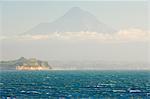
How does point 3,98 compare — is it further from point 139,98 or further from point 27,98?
point 139,98

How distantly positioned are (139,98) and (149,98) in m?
1.57

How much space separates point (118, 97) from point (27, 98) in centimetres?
1445

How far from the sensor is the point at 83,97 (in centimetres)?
8675

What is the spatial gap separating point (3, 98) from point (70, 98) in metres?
10.2

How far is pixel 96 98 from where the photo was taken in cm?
8506

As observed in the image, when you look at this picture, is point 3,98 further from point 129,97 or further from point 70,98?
point 129,97

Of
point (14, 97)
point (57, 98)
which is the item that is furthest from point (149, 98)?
point (14, 97)

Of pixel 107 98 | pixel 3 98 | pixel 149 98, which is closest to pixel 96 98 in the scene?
pixel 107 98

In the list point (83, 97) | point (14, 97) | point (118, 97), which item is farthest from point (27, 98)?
point (118, 97)

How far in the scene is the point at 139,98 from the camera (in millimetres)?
84688

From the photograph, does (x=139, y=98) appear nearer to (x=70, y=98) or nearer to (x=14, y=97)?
(x=70, y=98)

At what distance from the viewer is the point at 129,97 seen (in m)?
87.2

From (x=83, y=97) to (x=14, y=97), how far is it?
10835 mm

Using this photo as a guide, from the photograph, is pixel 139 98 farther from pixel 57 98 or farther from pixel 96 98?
pixel 57 98
